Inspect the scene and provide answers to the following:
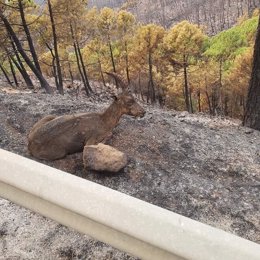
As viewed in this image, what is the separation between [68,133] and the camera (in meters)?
5.38

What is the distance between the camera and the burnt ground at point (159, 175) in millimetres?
3559

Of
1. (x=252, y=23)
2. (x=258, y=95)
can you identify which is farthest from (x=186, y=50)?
(x=252, y=23)

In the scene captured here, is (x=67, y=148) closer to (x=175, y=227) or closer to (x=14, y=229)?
(x=14, y=229)

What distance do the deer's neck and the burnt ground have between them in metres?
0.21

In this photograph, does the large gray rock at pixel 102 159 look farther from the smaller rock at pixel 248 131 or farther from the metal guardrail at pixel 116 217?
the smaller rock at pixel 248 131

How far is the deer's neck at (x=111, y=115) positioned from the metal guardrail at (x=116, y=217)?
3.88m

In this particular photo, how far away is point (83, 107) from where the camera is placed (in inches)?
297

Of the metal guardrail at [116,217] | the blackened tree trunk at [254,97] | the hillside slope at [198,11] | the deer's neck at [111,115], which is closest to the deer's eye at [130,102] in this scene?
the deer's neck at [111,115]

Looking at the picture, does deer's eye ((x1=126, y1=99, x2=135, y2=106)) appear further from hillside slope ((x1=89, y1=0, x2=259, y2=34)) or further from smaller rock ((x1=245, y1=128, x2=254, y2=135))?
hillside slope ((x1=89, y1=0, x2=259, y2=34))

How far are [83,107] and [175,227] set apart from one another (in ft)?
20.3

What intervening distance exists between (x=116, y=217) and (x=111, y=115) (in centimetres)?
439

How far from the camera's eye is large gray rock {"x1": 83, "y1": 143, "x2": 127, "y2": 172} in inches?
188

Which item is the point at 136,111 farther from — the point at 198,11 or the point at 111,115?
the point at 198,11

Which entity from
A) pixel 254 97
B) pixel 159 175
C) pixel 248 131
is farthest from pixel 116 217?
pixel 254 97
